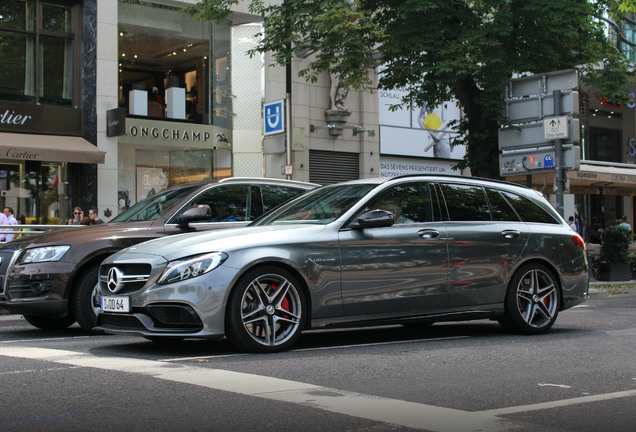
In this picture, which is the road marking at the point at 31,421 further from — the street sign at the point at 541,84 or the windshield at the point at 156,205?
the street sign at the point at 541,84

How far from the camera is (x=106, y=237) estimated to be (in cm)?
885

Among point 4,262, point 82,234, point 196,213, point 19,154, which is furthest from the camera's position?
point 19,154

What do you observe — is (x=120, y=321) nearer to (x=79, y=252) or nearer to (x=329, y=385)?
(x=79, y=252)

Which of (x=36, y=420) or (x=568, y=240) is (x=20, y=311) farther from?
(x=568, y=240)

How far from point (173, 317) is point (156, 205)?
319cm

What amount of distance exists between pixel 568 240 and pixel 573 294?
0.57m

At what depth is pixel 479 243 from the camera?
806 cm

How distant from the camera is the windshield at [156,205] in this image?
30.7 feet

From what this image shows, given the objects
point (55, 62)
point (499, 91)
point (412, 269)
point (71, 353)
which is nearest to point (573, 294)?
point (412, 269)

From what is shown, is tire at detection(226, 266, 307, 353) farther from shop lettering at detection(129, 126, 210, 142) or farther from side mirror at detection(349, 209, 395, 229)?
shop lettering at detection(129, 126, 210, 142)

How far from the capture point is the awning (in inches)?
795

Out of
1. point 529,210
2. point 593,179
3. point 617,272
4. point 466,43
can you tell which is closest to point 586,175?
point 593,179

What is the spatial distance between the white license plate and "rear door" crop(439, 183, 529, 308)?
296 centimetres

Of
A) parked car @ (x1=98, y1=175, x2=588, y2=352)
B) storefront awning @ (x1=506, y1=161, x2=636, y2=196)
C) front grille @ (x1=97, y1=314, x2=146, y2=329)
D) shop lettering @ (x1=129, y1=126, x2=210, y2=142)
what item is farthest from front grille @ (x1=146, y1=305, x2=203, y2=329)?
shop lettering @ (x1=129, y1=126, x2=210, y2=142)
